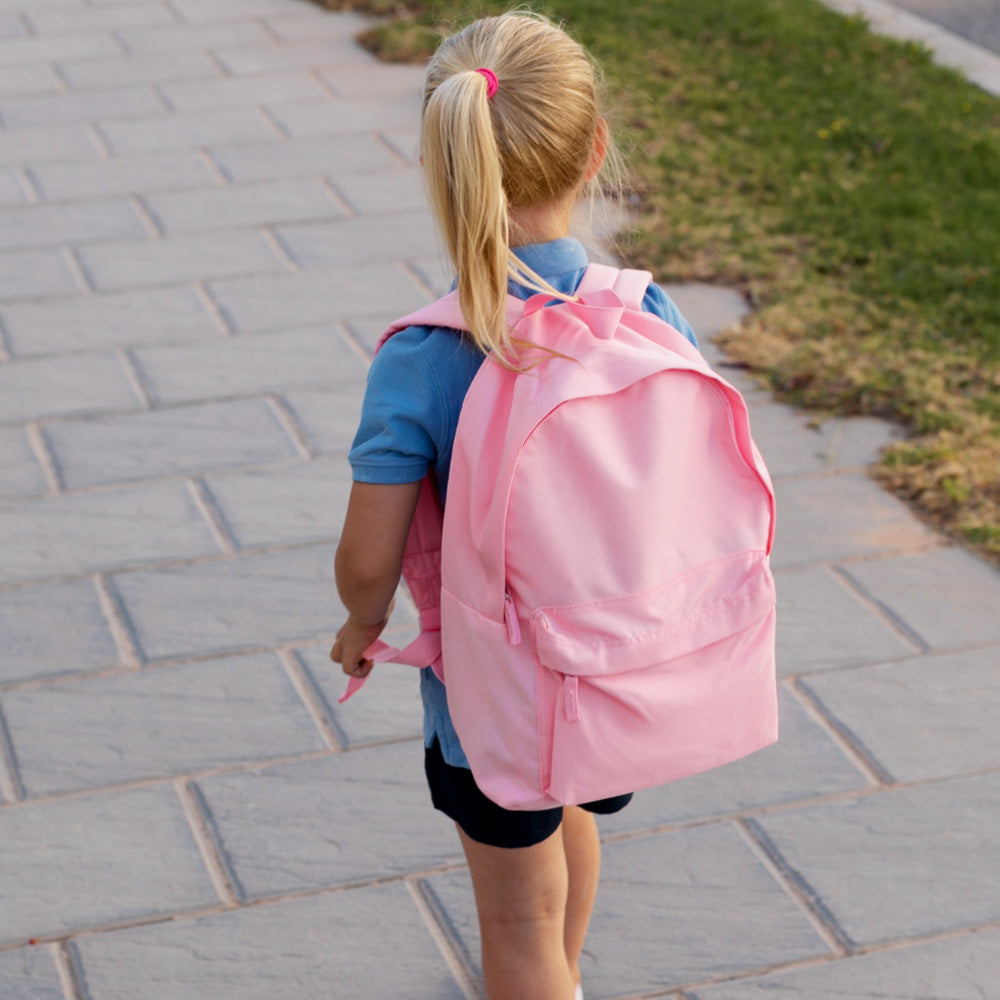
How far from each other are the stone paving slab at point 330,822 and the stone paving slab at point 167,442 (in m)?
1.35

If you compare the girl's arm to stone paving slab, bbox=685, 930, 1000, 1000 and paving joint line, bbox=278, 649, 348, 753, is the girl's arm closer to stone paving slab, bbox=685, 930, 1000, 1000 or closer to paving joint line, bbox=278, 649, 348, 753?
stone paving slab, bbox=685, 930, 1000, 1000

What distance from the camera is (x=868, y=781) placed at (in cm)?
304

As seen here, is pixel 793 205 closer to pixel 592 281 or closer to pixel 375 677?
pixel 375 677

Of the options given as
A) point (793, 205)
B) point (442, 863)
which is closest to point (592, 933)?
point (442, 863)

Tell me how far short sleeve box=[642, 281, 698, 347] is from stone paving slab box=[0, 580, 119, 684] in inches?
72.1

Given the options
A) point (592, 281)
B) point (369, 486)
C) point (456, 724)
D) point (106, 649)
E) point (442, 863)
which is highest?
point (592, 281)

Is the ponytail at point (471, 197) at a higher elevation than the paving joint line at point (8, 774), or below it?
higher

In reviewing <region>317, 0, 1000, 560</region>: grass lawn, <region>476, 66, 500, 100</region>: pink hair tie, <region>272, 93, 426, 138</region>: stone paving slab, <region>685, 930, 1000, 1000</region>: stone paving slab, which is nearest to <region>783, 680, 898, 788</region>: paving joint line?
<region>685, 930, 1000, 1000</region>: stone paving slab

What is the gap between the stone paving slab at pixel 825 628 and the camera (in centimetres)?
343

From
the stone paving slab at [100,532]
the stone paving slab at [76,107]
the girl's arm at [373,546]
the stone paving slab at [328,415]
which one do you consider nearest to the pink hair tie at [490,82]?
the girl's arm at [373,546]

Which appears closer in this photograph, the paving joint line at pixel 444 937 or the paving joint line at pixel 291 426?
the paving joint line at pixel 444 937

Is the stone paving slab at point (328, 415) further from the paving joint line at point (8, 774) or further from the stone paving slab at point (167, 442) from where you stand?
the paving joint line at point (8, 774)

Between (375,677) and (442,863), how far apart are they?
0.65 metres

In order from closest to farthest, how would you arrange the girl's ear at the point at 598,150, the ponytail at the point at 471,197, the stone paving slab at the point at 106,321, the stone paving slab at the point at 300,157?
1. the ponytail at the point at 471,197
2. the girl's ear at the point at 598,150
3. the stone paving slab at the point at 106,321
4. the stone paving slab at the point at 300,157
